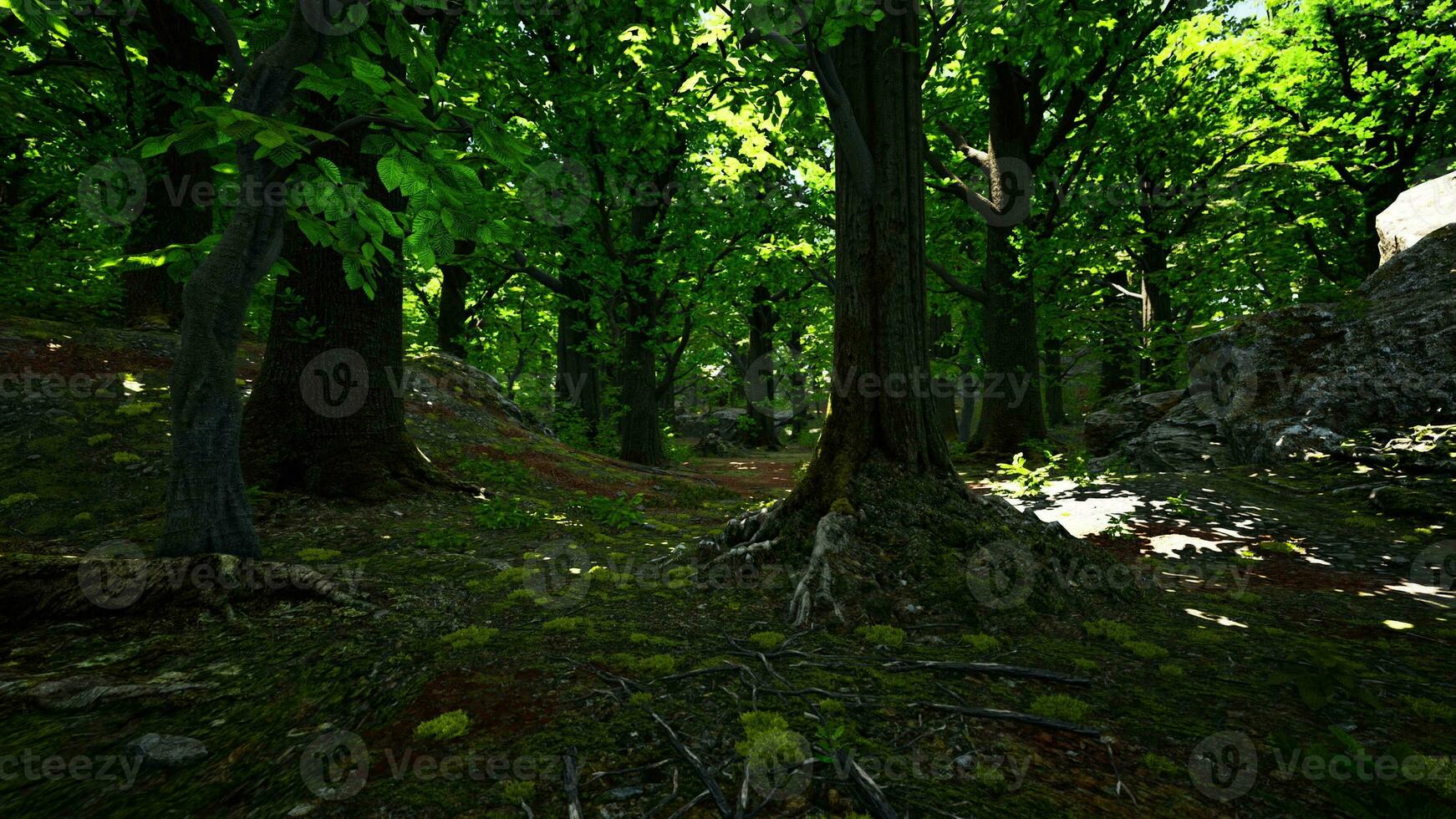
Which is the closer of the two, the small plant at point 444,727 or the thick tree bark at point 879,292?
the small plant at point 444,727

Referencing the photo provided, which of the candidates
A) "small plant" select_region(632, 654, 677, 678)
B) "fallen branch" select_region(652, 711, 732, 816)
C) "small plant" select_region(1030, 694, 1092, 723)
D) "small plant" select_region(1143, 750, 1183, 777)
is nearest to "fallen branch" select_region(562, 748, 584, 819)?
"fallen branch" select_region(652, 711, 732, 816)

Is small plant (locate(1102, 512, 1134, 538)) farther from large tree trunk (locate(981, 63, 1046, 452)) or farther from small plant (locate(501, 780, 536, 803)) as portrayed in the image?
small plant (locate(501, 780, 536, 803))

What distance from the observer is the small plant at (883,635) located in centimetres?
405

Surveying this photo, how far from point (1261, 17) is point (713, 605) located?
23.3 meters

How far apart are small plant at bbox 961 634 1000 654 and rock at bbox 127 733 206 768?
450cm

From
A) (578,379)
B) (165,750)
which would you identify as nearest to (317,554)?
(165,750)

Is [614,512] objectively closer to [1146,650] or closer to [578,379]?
[1146,650]

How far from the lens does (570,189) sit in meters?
12.6

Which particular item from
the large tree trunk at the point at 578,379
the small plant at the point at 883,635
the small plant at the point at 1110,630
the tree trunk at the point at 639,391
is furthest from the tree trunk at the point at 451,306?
the small plant at the point at 1110,630

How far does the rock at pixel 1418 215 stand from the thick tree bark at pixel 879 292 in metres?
11.1

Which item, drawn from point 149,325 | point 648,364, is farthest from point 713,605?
point 149,325

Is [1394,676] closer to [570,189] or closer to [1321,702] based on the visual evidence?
[1321,702]

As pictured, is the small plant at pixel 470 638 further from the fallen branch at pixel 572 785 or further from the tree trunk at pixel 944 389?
the tree trunk at pixel 944 389

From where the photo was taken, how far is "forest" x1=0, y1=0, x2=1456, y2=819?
2.71 metres
